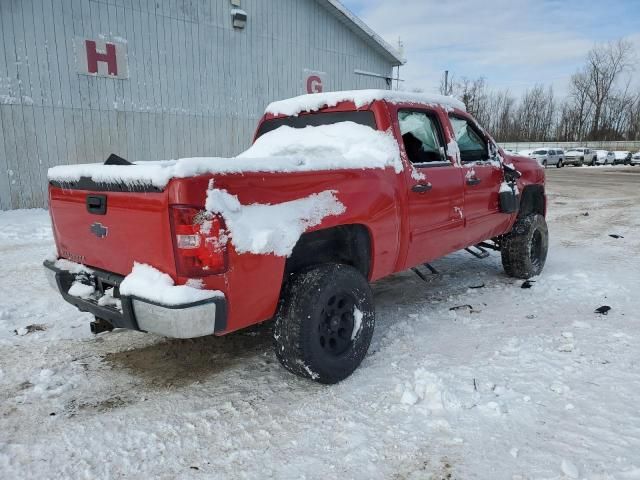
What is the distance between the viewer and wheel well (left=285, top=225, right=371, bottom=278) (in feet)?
10.4

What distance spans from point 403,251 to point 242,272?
1.58 metres

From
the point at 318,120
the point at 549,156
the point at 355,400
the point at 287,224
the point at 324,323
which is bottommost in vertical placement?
the point at 355,400

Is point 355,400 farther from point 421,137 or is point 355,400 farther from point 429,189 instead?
point 421,137

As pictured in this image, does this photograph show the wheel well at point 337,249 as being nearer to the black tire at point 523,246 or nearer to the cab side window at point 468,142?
the cab side window at point 468,142

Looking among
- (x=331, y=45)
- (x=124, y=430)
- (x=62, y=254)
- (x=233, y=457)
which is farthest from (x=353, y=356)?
(x=331, y=45)

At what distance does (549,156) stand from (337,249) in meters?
36.0

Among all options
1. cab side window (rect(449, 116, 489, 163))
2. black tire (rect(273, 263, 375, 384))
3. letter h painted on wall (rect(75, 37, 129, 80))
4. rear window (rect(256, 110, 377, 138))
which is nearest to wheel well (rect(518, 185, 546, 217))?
cab side window (rect(449, 116, 489, 163))

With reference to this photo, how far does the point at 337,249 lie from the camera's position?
3.47 metres

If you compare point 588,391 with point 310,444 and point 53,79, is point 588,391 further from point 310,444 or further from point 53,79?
point 53,79

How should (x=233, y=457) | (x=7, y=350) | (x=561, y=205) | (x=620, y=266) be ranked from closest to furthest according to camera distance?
1. (x=233, y=457)
2. (x=7, y=350)
3. (x=620, y=266)
4. (x=561, y=205)

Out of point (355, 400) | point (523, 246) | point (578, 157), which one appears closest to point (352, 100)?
point (355, 400)

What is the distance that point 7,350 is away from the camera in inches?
145

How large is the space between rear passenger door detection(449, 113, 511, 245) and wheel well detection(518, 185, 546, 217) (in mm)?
703

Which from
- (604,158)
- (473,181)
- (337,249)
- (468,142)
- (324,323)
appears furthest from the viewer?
(604,158)
